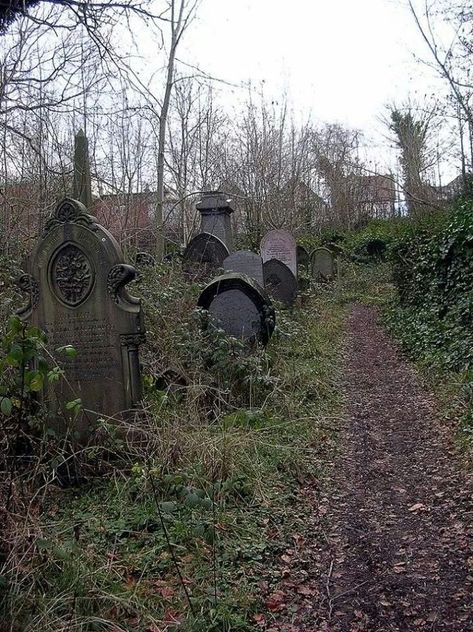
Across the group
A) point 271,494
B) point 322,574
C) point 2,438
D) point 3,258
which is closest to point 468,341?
point 271,494

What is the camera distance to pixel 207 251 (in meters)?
12.9

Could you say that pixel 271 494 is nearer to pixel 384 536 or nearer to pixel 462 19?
pixel 384 536

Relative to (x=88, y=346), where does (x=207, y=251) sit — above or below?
above

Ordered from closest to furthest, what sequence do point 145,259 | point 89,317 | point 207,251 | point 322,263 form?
point 89,317
point 145,259
point 207,251
point 322,263

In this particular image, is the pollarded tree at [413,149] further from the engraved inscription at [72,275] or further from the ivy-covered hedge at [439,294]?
the engraved inscription at [72,275]

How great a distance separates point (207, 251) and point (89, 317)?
25.9ft

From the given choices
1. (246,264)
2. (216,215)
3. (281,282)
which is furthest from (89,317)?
(216,215)

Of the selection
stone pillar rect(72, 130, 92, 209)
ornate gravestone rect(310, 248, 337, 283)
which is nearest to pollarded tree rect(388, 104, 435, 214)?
ornate gravestone rect(310, 248, 337, 283)

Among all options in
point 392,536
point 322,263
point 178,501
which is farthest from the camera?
point 322,263

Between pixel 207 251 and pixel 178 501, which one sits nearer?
pixel 178 501

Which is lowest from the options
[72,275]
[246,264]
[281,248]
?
[72,275]

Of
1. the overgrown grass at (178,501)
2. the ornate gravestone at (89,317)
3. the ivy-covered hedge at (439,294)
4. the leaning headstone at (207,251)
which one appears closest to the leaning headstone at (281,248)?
the ivy-covered hedge at (439,294)

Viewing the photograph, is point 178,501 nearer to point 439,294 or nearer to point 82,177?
point 82,177

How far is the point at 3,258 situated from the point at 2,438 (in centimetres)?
574
